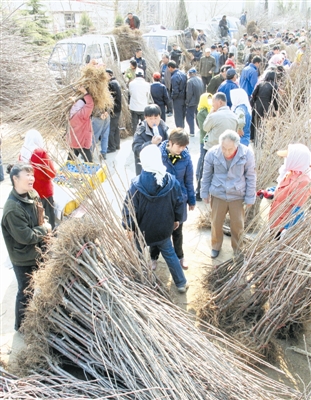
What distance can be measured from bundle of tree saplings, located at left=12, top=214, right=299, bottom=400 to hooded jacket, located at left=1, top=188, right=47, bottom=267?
36 cm

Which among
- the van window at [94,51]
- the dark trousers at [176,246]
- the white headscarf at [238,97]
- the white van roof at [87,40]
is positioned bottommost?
the dark trousers at [176,246]

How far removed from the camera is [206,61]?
1088cm

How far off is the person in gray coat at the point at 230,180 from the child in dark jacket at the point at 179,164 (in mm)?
207

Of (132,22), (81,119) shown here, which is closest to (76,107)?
(81,119)

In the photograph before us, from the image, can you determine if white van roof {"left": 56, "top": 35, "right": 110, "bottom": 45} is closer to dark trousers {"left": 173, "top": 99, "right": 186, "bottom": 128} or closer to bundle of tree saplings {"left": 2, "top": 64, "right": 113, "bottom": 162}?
dark trousers {"left": 173, "top": 99, "right": 186, "bottom": 128}

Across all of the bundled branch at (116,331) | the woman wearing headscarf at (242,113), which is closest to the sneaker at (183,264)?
the bundled branch at (116,331)

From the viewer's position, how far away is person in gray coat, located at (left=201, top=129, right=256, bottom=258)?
11.9ft

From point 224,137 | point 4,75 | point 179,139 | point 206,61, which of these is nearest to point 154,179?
point 179,139

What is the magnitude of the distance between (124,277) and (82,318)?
1.23 ft

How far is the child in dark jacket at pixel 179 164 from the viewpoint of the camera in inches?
139

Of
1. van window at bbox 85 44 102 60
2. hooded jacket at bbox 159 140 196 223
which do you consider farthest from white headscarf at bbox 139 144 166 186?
van window at bbox 85 44 102 60

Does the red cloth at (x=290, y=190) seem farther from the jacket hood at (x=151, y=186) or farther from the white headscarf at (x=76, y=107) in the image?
the white headscarf at (x=76, y=107)

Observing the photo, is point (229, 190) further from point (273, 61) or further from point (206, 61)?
point (206, 61)

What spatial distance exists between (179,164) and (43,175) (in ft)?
4.34
